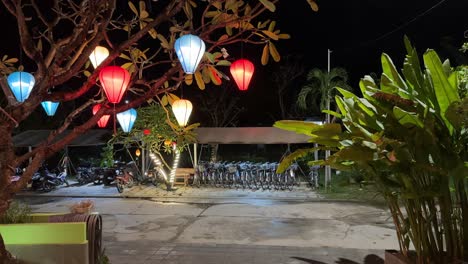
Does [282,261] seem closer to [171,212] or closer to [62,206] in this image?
[171,212]

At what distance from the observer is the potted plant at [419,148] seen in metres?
2.39

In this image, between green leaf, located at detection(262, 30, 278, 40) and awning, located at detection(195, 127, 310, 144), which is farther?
awning, located at detection(195, 127, 310, 144)

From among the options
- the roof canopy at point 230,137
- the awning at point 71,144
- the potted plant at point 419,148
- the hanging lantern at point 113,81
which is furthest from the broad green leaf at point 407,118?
the awning at point 71,144

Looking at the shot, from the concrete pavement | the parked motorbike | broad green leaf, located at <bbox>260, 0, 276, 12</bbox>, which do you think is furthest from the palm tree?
broad green leaf, located at <bbox>260, 0, 276, 12</bbox>

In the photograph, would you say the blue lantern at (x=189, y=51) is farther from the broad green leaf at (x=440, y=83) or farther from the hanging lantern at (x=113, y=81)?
the broad green leaf at (x=440, y=83)

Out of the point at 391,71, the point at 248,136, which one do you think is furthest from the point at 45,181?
the point at 391,71

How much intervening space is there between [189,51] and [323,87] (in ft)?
36.3

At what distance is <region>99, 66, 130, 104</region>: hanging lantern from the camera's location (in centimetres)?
383

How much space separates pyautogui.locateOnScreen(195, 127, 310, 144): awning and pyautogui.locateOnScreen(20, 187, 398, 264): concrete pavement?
2.17m

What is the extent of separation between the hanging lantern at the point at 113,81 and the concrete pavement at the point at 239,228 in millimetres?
3105

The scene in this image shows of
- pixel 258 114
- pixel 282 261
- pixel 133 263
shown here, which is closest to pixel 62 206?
pixel 133 263

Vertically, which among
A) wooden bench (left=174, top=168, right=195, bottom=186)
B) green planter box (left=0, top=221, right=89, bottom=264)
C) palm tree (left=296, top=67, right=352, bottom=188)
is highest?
palm tree (left=296, top=67, right=352, bottom=188)

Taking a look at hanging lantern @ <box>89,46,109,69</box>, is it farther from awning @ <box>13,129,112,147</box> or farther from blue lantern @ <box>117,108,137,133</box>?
awning @ <box>13,129,112,147</box>

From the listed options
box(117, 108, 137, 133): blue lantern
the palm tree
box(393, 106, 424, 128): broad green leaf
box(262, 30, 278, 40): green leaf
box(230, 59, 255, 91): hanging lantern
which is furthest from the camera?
the palm tree
